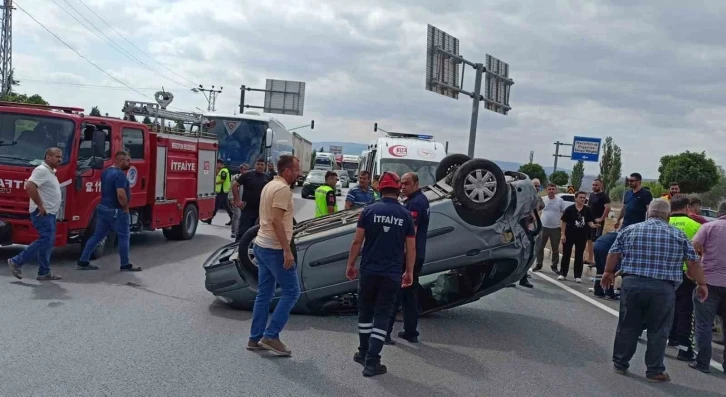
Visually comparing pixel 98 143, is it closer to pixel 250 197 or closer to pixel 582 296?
pixel 250 197

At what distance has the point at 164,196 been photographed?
13.1 metres

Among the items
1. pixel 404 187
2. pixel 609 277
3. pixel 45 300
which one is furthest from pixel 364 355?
pixel 45 300

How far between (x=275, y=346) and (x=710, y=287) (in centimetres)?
429

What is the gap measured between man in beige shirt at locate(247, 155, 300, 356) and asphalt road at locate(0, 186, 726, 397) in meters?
0.17

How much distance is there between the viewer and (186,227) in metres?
14.4

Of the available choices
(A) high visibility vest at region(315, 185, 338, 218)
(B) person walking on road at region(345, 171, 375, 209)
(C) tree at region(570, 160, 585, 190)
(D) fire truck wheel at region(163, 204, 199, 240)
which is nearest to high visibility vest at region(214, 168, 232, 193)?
(D) fire truck wheel at region(163, 204, 199, 240)

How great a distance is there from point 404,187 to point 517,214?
5.36 feet

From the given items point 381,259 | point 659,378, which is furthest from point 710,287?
point 381,259

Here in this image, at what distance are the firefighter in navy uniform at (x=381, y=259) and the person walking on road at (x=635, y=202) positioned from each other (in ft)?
20.3

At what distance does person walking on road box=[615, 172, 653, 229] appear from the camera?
1080cm

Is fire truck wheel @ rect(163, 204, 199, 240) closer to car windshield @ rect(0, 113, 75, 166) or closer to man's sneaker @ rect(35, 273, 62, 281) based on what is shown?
car windshield @ rect(0, 113, 75, 166)

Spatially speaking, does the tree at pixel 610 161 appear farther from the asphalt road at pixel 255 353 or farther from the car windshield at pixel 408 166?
the asphalt road at pixel 255 353

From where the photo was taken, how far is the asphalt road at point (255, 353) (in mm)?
5246

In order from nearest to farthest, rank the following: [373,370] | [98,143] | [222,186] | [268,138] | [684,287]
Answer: [373,370]
[684,287]
[98,143]
[222,186]
[268,138]
